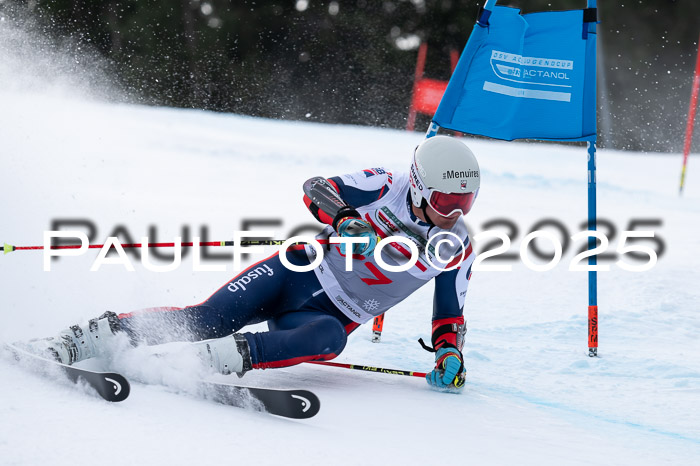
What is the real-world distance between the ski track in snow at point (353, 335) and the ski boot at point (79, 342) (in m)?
0.08

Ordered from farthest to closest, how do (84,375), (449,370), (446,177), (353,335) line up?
(353,335)
(449,370)
(446,177)
(84,375)

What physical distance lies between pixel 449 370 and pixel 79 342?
53.1 inches

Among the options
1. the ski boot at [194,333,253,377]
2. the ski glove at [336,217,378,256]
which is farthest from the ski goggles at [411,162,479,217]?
the ski boot at [194,333,253,377]

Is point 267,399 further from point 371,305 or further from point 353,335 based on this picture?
point 353,335

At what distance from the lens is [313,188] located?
3.01 meters

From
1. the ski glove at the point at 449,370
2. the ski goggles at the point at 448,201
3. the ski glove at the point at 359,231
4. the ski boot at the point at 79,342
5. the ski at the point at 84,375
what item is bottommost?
the ski glove at the point at 449,370

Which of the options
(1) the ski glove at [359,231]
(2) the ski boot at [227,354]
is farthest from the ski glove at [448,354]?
(2) the ski boot at [227,354]

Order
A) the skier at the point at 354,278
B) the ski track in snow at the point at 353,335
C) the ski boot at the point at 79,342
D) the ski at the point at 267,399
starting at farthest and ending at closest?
the skier at the point at 354,278
the ski boot at the point at 79,342
the ski at the point at 267,399
the ski track in snow at the point at 353,335

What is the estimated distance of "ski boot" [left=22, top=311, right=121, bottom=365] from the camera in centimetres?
251

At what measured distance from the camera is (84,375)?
2297 mm

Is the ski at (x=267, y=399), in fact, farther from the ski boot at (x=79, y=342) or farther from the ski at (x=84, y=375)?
the ski boot at (x=79, y=342)

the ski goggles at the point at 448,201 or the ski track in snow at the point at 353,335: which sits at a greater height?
the ski goggles at the point at 448,201

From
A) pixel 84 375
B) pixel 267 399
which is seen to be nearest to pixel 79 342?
pixel 84 375

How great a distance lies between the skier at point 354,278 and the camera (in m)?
2.72
